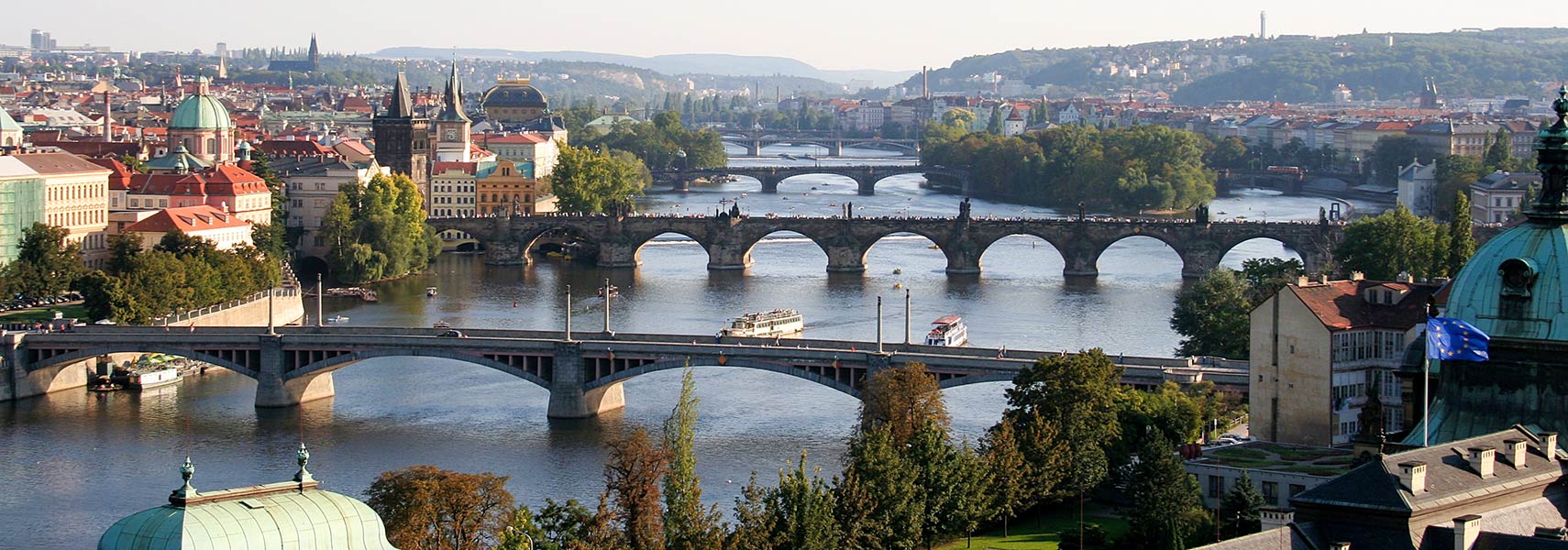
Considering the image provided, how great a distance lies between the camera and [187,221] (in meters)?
69.6

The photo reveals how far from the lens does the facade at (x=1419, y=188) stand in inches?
4040

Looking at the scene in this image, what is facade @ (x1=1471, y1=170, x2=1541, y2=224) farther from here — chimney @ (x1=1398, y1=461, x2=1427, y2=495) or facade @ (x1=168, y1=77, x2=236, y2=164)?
chimney @ (x1=1398, y1=461, x2=1427, y2=495)

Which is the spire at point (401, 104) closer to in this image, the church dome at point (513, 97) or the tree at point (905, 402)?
the tree at point (905, 402)

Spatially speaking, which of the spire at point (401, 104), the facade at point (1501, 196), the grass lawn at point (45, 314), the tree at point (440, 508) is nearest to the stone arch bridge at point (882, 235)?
the spire at point (401, 104)

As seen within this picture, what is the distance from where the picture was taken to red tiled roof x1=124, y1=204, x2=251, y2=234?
67875mm

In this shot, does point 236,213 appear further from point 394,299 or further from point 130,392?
point 130,392

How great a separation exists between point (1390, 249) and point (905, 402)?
2203 centimetres

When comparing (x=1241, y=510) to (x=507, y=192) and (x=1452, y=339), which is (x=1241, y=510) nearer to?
(x=1452, y=339)

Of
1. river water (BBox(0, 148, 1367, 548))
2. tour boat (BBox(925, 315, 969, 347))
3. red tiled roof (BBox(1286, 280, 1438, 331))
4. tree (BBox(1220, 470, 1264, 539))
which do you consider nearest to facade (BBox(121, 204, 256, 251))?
river water (BBox(0, 148, 1367, 548))

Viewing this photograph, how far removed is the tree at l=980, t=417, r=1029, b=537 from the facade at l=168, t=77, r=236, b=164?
55.9 meters

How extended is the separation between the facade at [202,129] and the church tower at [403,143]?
612 cm

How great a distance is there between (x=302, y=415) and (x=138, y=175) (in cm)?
3088

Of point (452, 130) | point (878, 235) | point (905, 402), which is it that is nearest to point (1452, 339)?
point (905, 402)

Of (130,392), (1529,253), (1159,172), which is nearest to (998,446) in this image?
(1529,253)
